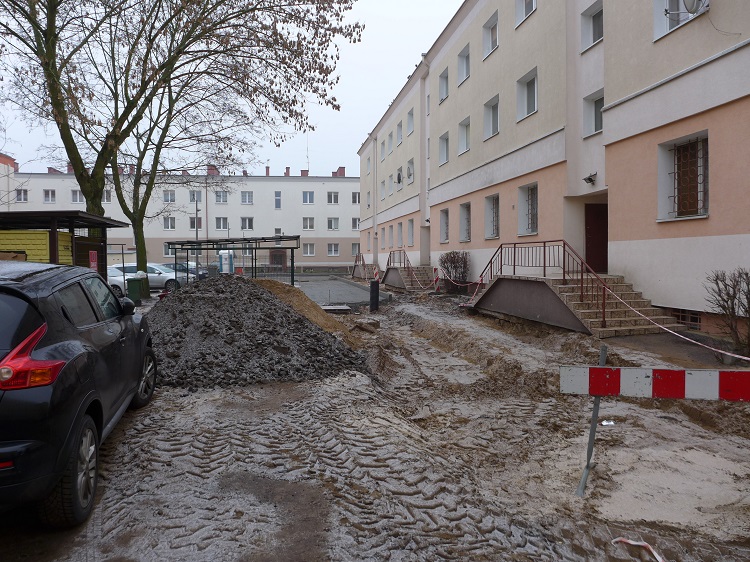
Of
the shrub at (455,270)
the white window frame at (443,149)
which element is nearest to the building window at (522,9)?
the white window frame at (443,149)

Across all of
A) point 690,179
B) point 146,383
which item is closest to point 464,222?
point 690,179

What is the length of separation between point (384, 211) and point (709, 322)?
28344 mm

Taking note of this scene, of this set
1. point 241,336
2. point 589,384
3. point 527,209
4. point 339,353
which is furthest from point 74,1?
point 589,384

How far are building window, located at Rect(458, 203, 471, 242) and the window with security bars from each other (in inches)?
452

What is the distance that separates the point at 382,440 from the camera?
16.2 ft

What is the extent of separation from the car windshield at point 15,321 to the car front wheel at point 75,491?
0.64 m

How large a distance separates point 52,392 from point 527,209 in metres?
15.8

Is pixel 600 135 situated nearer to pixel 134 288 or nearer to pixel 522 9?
pixel 522 9

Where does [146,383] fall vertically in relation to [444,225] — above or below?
below

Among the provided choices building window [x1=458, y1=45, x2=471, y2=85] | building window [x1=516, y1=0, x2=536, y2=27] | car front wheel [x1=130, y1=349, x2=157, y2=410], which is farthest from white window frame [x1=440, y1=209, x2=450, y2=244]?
car front wheel [x1=130, y1=349, x2=157, y2=410]

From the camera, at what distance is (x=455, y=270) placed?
21312 millimetres

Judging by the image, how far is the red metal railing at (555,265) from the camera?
11.5 meters

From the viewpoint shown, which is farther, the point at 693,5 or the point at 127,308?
the point at 693,5

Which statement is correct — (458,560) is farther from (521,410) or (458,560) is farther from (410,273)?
(410,273)
